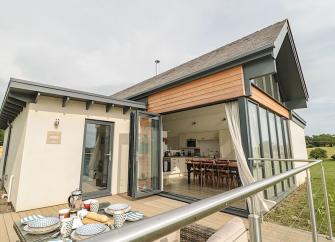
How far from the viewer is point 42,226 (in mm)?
1835

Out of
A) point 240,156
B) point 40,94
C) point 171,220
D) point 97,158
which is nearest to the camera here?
point 171,220

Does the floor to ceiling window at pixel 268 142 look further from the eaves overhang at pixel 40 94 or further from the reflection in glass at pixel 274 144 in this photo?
the eaves overhang at pixel 40 94

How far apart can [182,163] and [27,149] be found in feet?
23.1

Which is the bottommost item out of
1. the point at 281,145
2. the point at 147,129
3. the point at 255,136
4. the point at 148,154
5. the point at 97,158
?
the point at 97,158

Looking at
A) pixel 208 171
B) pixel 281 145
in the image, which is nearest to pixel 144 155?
pixel 208 171

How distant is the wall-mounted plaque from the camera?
477 centimetres

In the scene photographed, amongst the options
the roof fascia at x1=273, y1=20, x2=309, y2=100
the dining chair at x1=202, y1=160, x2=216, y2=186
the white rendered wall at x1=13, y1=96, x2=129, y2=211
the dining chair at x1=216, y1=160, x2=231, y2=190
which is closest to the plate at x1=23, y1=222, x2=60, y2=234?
the white rendered wall at x1=13, y1=96, x2=129, y2=211

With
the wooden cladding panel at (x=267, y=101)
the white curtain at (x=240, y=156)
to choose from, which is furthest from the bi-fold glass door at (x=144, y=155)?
the wooden cladding panel at (x=267, y=101)

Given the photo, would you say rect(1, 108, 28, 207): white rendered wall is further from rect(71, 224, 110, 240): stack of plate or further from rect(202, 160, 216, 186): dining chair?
rect(202, 160, 216, 186): dining chair

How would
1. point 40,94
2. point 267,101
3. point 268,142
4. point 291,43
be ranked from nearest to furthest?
point 40,94, point 268,142, point 267,101, point 291,43

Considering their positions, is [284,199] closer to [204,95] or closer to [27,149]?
[204,95]

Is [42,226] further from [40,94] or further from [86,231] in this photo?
[40,94]

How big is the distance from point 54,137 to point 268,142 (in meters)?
5.85

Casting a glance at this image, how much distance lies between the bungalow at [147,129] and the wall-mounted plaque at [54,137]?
0.02 m
